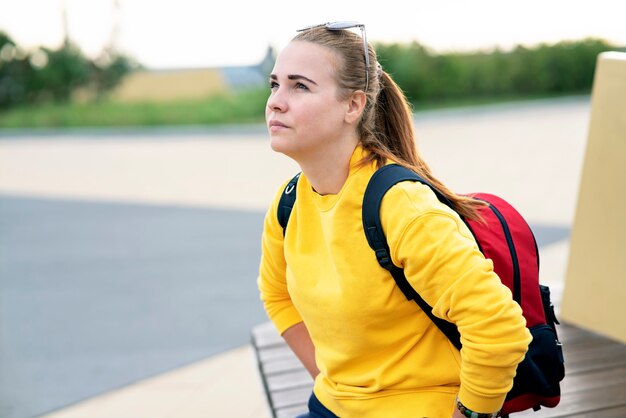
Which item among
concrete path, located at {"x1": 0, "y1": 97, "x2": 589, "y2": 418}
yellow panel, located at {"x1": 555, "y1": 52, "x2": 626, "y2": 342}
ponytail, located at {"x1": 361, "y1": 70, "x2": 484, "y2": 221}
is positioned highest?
ponytail, located at {"x1": 361, "y1": 70, "x2": 484, "y2": 221}

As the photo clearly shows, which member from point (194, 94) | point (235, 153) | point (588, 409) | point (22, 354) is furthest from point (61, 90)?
point (588, 409)

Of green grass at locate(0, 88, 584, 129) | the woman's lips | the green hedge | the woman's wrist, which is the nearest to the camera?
the woman's wrist

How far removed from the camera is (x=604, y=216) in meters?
3.40

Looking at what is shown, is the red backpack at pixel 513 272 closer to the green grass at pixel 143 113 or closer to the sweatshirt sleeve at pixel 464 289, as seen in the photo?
the sweatshirt sleeve at pixel 464 289

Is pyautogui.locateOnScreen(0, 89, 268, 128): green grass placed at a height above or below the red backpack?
below

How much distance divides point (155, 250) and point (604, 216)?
14.0 feet

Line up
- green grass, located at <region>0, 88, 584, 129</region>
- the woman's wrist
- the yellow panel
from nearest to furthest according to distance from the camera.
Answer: the woman's wrist, the yellow panel, green grass, located at <region>0, 88, 584, 129</region>

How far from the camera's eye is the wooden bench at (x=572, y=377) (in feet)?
9.00

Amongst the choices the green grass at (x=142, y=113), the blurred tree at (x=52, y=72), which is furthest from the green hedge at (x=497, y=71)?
the blurred tree at (x=52, y=72)

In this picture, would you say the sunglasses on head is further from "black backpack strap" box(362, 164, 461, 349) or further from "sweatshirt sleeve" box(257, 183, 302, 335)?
"sweatshirt sleeve" box(257, 183, 302, 335)

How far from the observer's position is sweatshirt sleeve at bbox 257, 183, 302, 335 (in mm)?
2318

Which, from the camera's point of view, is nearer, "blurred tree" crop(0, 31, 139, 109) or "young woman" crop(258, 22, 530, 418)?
"young woman" crop(258, 22, 530, 418)

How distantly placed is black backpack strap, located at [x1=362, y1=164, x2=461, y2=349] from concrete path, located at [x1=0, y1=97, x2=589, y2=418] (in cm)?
212

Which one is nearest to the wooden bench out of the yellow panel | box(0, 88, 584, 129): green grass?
the yellow panel
